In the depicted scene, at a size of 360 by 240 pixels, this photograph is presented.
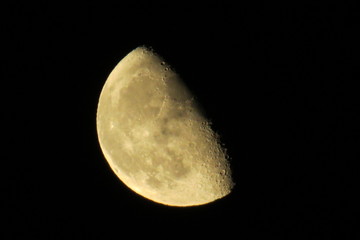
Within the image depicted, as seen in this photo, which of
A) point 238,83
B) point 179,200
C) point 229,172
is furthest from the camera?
point 179,200

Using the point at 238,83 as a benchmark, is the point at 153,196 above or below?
below

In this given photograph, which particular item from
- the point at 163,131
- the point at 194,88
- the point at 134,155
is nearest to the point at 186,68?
the point at 194,88

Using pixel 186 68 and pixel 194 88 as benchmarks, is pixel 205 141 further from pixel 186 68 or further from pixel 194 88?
pixel 186 68

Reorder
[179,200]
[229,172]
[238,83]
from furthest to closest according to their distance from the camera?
[179,200], [229,172], [238,83]

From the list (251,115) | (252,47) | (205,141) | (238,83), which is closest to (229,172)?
(205,141)

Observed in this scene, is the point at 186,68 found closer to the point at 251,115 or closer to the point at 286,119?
the point at 251,115

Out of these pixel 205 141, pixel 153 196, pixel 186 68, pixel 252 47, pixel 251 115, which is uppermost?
pixel 252 47

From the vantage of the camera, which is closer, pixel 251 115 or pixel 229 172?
pixel 251 115
